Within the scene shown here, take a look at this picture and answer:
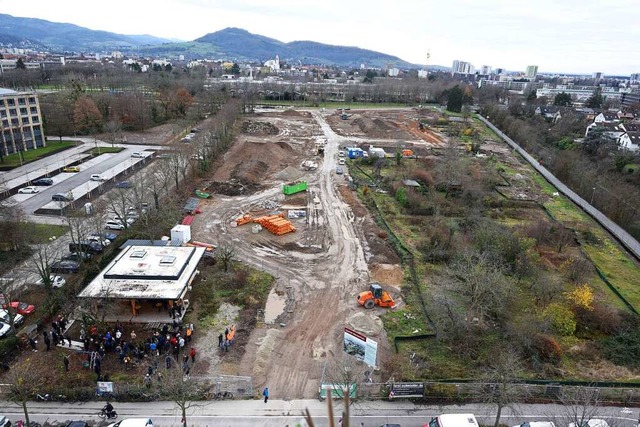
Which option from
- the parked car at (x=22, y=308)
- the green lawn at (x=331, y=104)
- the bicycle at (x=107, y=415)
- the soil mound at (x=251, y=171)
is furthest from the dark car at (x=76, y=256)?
the green lawn at (x=331, y=104)

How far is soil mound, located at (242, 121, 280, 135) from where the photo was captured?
6882cm

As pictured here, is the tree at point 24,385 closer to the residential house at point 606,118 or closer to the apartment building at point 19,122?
the apartment building at point 19,122

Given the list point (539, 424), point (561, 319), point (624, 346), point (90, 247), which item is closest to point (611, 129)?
point (624, 346)

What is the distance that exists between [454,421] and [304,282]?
13594mm

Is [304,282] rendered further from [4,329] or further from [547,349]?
[4,329]

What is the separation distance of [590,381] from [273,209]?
89.0 ft

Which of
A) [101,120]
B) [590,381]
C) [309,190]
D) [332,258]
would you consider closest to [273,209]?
[309,190]

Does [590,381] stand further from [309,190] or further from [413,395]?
[309,190]

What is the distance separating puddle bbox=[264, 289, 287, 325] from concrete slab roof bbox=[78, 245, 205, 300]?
476cm

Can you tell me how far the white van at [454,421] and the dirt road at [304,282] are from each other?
5207 mm

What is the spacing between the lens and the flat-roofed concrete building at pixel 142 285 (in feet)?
72.5

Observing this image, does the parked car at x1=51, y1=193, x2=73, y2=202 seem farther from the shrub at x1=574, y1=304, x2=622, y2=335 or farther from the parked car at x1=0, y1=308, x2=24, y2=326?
the shrub at x1=574, y1=304, x2=622, y2=335

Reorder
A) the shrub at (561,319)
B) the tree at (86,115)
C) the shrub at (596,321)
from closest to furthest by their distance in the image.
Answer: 1. the shrub at (561,319)
2. the shrub at (596,321)
3. the tree at (86,115)

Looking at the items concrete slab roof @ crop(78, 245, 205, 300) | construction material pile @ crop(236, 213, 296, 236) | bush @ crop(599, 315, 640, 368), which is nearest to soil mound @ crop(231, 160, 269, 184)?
construction material pile @ crop(236, 213, 296, 236)
